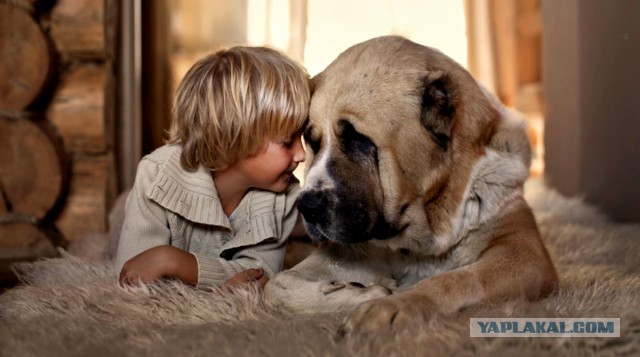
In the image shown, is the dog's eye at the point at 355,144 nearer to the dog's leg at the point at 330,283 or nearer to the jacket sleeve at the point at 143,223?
the dog's leg at the point at 330,283

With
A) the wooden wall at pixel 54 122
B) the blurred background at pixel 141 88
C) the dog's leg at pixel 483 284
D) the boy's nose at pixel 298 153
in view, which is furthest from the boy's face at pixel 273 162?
the wooden wall at pixel 54 122

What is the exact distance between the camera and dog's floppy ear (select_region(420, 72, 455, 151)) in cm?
143

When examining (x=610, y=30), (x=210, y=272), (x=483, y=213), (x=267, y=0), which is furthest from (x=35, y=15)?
(x=610, y=30)

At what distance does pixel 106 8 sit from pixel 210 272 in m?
1.52

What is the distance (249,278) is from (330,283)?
0.21 metres

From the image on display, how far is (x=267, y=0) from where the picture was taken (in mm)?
3311

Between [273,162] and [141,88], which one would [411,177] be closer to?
[273,162]

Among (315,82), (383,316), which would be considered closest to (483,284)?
(383,316)

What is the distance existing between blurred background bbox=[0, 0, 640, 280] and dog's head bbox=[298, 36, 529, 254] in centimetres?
92

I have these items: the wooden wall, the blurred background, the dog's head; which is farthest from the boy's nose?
the wooden wall

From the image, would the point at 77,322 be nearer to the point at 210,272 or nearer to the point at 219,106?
the point at 210,272

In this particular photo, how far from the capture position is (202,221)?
157 cm

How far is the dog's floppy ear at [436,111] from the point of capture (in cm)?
143

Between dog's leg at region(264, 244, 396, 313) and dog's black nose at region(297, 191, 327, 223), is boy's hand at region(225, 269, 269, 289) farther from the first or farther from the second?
dog's black nose at region(297, 191, 327, 223)
